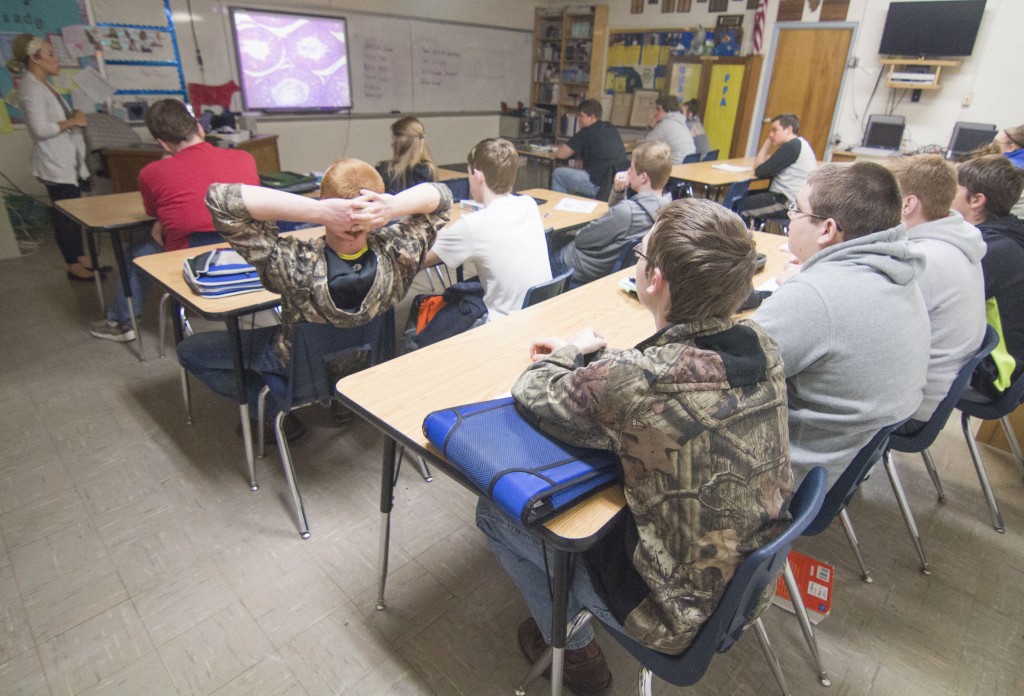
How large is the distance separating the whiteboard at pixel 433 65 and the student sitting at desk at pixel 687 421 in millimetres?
7017

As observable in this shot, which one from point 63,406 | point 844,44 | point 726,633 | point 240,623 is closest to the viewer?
point 726,633

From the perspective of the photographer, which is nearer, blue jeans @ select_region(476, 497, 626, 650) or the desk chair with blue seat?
the desk chair with blue seat

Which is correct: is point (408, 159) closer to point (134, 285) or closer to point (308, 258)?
point (134, 285)

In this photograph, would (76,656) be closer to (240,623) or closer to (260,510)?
(240,623)

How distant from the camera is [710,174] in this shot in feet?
15.8

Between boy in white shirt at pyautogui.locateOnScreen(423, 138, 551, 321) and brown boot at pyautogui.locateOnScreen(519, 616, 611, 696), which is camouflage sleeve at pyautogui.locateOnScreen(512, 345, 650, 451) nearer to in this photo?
brown boot at pyautogui.locateOnScreen(519, 616, 611, 696)

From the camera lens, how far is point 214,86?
19.1ft

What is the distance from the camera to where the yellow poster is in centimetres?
726

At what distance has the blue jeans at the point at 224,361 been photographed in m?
1.99

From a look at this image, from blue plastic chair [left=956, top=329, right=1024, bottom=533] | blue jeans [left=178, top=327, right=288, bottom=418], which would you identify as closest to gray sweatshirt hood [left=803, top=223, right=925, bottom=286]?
blue plastic chair [left=956, top=329, right=1024, bottom=533]

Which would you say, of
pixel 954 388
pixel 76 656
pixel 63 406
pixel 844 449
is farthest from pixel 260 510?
pixel 954 388

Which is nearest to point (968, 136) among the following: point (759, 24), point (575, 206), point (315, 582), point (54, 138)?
point (759, 24)

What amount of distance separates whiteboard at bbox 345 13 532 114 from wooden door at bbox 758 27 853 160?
144 inches

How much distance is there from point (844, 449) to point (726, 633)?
0.53m
